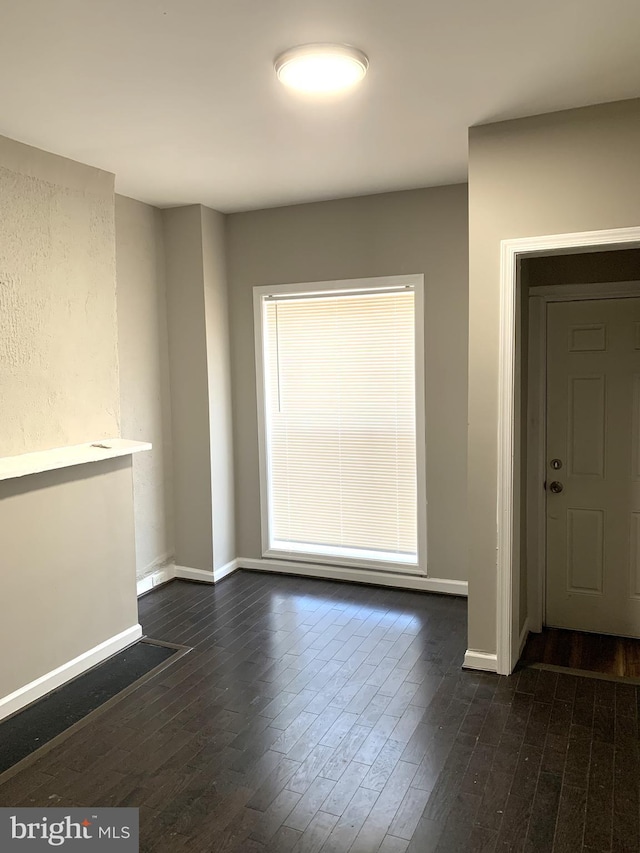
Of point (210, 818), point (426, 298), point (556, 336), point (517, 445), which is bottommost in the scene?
point (210, 818)

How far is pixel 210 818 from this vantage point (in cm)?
234

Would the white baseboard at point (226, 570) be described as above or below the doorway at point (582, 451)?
below

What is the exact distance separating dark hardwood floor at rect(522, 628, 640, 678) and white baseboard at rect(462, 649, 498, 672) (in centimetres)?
25

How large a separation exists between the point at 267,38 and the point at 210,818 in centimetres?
273

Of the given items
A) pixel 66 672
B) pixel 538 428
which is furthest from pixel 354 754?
pixel 538 428

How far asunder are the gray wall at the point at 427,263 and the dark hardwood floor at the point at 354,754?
0.94 metres

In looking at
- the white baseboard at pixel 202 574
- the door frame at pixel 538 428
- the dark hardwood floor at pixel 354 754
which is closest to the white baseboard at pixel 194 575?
the white baseboard at pixel 202 574

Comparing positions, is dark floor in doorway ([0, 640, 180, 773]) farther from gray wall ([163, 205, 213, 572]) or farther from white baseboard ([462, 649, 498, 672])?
white baseboard ([462, 649, 498, 672])

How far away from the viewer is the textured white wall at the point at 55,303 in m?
3.26

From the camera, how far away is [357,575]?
15.5 feet

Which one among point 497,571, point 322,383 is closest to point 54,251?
point 322,383

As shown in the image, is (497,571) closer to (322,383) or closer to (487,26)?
(322,383)

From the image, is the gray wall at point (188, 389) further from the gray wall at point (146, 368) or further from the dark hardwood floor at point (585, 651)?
the dark hardwood floor at point (585, 651)

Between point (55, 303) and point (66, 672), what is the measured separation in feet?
6.27
